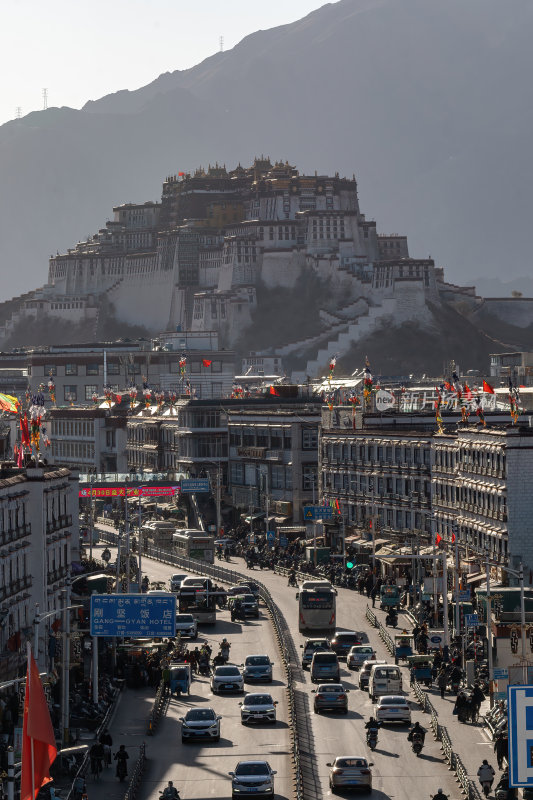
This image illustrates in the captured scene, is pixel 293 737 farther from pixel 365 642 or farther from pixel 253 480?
pixel 253 480

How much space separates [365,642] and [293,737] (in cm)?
2516

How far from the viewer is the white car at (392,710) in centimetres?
6750

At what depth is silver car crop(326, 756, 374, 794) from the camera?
5566 centimetres

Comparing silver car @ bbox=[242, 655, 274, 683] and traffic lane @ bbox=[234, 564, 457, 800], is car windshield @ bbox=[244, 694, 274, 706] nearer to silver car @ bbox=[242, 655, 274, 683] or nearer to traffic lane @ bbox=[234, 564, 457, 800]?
traffic lane @ bbox=[234, 564, 457, 800]

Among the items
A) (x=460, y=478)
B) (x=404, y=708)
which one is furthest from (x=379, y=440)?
(x=404, y=708)

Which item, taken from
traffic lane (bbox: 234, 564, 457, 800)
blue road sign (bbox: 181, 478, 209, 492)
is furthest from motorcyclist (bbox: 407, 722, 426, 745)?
blue road sign (bbox: 181, 478, 209, 492)

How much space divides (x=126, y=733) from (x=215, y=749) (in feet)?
15.0

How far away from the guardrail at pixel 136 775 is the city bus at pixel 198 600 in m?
35.5

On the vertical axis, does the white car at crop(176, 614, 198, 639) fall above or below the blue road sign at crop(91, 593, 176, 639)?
below

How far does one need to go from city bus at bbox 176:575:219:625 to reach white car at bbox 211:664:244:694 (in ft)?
64.0

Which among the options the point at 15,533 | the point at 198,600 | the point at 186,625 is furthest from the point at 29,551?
the point at 198,600

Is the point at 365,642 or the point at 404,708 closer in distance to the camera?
the point at 404,708

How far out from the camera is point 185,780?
58.4 m

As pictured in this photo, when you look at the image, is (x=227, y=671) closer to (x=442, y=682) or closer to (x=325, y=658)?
(x=325, y=658)
